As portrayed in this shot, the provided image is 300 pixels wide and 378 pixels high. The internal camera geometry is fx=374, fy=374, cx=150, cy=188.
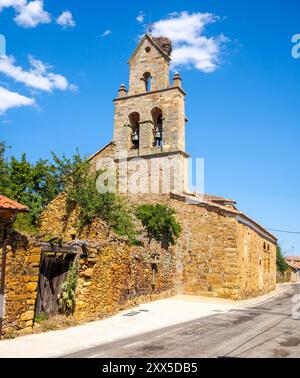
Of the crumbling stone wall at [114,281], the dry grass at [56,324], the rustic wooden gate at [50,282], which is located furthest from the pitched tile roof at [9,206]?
the crumbling stone wall at [114,281]

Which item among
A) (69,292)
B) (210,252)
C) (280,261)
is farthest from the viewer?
(280,261)

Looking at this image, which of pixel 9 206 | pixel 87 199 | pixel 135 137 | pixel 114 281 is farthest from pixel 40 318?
pixel 135 137

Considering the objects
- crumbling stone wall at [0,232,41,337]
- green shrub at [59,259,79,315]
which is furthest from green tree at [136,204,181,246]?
crumbling stone wall at [0,232,41,337]

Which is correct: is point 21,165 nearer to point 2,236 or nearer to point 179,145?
point 179,145

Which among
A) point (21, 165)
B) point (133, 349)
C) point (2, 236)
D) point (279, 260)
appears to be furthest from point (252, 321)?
point (279, 260)

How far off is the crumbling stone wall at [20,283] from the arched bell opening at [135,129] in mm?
13669

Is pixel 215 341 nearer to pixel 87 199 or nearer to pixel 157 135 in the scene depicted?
pixel 87 199

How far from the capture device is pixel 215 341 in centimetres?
848

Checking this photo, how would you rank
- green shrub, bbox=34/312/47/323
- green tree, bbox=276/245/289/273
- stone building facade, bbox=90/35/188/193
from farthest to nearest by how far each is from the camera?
green tree, bbox=276/245/289/273 → stone building facade, bbox=90/35/188/193 → green shrub, bbox=34/312/47/323

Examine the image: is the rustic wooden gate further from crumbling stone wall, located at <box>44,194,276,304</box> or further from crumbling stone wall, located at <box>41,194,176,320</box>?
crumbling stone wall, located at <box>44,194,276,304</box>

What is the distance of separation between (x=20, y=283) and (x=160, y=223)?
11.0 meters

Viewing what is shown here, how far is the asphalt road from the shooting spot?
Answer: 23.8ft

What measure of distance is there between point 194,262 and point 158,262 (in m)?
2.83
